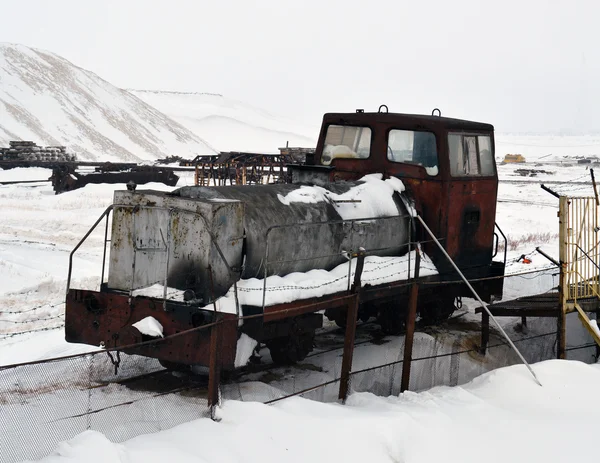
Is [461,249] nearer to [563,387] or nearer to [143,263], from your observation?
[563,387]

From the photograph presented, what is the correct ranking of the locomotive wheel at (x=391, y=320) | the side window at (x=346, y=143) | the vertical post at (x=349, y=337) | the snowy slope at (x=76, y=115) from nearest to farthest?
the vertical post at (x=349, y=337)
the locomotive wheel at (x=391, y=320)
the side window at (x=346, y=143)
the snowy slope at (x=76, y=115)

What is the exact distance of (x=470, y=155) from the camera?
11805 mm

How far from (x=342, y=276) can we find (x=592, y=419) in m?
3.50

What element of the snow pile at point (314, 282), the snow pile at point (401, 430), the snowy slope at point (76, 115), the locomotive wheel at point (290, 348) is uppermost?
the snowy slope at point (76, 115)

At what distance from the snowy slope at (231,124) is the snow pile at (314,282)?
111707mm

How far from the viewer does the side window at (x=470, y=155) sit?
37.2 feet

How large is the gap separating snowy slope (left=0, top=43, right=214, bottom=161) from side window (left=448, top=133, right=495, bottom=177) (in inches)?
2394

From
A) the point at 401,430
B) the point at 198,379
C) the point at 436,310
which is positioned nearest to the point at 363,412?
the point at 401,430

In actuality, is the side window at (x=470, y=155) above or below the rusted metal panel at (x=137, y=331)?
above

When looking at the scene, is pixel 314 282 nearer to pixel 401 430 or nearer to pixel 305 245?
pixel 305 245

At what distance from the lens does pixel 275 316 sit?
8.23m

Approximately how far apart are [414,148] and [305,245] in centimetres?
298

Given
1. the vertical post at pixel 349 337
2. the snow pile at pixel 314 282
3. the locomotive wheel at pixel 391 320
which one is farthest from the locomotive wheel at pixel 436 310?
the vertical post at pixel 349 337

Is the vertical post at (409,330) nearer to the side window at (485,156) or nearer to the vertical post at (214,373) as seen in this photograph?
the vertical post at (214,373)
